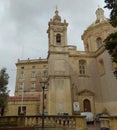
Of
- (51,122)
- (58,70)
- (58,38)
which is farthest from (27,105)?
(51,122)

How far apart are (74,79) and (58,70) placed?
286 cm

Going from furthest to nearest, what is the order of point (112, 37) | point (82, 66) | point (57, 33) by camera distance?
1. point (57, 33)
2. point (82, 66)
3. point (112, 37)

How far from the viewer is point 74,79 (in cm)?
2853

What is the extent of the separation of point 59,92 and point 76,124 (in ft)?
47.8

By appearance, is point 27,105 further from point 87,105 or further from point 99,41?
point 99,41

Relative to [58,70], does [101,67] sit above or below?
above

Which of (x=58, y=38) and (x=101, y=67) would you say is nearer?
(x=101, y=67)

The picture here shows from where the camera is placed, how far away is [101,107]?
90.0 feet

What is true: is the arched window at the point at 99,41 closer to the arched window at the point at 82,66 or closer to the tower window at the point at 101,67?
the tower window at the point at 101,67

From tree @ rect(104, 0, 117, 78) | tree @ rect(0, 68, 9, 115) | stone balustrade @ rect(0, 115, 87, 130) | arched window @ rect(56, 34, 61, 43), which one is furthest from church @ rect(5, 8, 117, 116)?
tree @ rect(104, 0, 117, 78)

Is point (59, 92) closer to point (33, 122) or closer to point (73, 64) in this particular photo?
point (73, 64)

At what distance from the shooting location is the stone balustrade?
39.0ft

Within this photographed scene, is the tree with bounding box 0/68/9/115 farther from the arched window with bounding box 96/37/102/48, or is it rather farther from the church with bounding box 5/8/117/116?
→ the arched window with bounding box 96/37/102/48

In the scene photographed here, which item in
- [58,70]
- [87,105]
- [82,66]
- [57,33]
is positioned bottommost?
[87,105]
